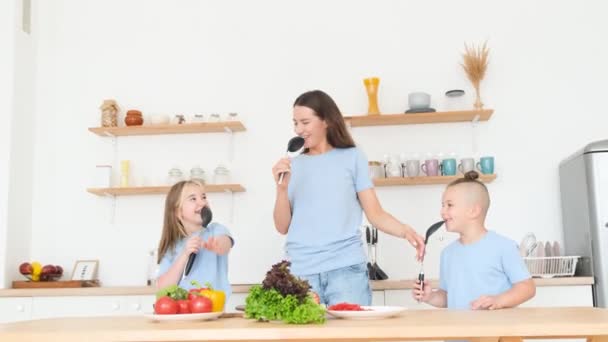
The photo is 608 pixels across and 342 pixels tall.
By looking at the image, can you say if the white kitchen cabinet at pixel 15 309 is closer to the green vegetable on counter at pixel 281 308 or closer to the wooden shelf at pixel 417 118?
the wooden shelf at pixel 417 118

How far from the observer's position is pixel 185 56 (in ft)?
13.8

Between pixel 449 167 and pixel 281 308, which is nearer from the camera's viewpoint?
pixel 281 308

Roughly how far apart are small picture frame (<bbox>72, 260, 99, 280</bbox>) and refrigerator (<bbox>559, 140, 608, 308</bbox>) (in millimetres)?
2569

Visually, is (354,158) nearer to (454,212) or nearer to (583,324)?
(454,212)

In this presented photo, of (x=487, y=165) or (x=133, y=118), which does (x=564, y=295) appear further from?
(x=133, y=118)

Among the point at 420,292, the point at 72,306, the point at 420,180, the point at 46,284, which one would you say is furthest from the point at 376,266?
the point at 46,284

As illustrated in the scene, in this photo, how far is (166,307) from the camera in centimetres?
178

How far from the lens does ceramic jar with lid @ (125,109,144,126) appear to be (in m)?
4.02

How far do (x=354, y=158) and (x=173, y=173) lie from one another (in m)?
1.65

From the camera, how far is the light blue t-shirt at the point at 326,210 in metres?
2.40

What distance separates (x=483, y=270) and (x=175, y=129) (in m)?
2.28

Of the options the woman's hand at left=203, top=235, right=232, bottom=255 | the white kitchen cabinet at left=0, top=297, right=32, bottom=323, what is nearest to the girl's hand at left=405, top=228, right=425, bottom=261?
the woman's hand at left=203, top=235, right=232, bottom=255

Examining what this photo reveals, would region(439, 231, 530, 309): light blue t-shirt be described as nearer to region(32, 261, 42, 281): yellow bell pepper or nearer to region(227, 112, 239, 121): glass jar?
region(227, 112, 239, 121): glass jar

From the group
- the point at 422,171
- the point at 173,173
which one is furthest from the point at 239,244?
the point at 422,171
